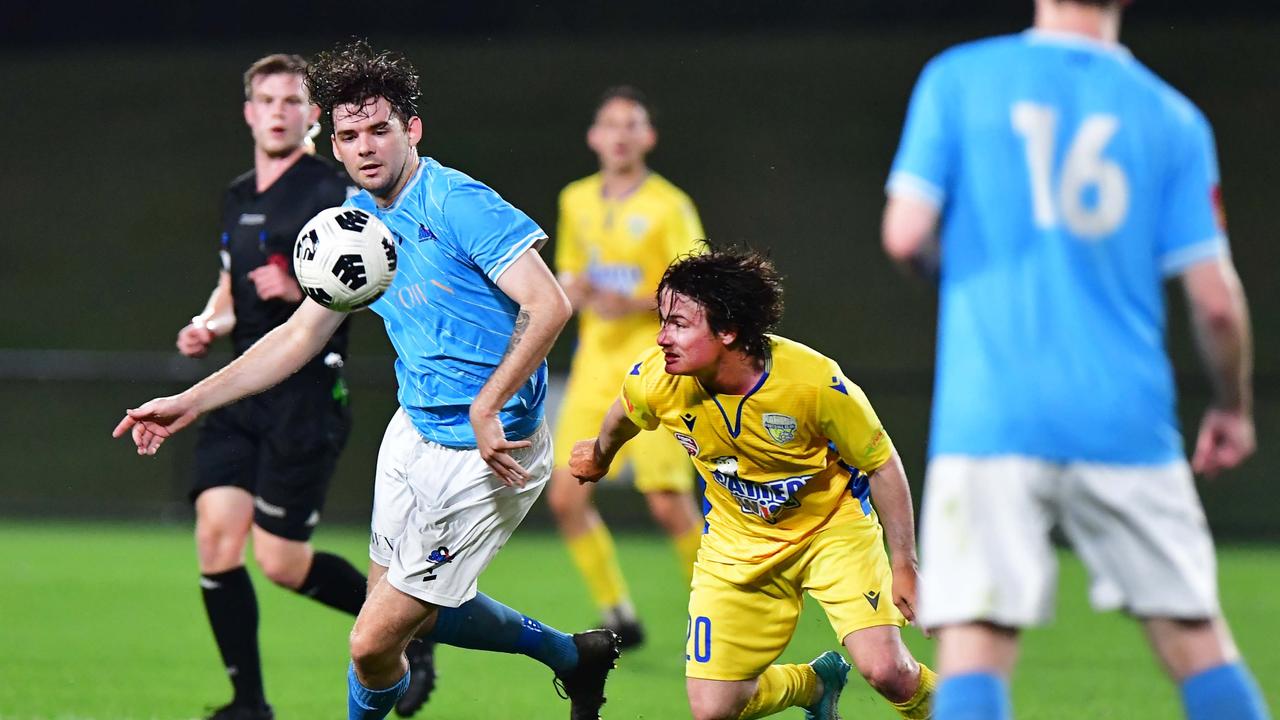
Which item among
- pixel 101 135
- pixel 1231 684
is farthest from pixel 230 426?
pixel 101 135

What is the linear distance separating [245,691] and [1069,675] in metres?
3.16

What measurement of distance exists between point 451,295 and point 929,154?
5.45 ft

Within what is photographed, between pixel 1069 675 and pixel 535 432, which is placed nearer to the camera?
pixel 535 432

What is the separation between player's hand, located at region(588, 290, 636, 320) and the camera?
7.22 metres

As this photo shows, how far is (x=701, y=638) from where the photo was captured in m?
4.05

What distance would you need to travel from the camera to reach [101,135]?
1483 cm

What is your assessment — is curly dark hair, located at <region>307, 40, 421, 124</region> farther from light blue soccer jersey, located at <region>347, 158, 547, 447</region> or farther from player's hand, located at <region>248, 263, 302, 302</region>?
player's hand, located at <region>248, 263, 302, 302</region>

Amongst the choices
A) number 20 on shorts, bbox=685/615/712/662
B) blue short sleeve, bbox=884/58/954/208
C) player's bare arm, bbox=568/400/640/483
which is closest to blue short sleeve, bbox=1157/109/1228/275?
blue short sleeve, bbox=884/58/954/208

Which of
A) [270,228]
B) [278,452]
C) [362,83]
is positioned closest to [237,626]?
[278,452]

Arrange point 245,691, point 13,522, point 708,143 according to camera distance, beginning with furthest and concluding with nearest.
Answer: point 708,143 < point 13,522 < point 245,691

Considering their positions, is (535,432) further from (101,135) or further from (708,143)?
(101,135)

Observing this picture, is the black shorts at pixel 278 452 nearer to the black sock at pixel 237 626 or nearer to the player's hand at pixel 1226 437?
the black sock at pixel 237 626

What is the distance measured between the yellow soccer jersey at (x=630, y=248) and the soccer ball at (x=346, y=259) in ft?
10.8

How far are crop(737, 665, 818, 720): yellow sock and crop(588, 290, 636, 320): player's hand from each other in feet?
10.3
